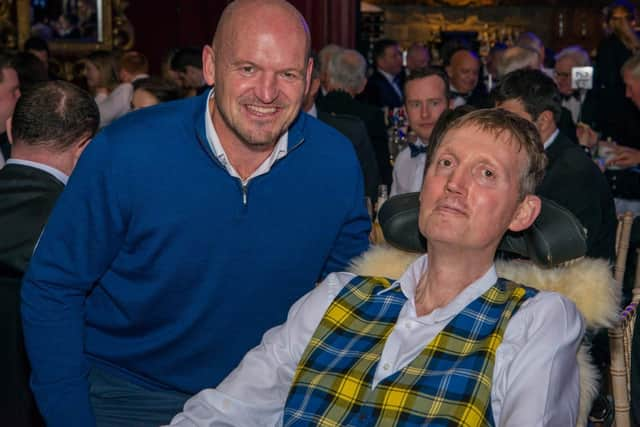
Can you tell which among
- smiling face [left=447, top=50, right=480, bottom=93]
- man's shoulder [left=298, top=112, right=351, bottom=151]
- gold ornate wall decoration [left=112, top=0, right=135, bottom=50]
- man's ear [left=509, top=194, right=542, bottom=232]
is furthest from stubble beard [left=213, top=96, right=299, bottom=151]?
gold ornate wall decoration [left=112, top=0, right=135, bottom=50]

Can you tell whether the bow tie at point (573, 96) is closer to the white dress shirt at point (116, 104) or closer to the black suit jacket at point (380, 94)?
the black suit jacket at point (380, 94)

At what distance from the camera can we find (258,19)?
2010 mm

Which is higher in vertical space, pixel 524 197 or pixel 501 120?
pixel 501 120

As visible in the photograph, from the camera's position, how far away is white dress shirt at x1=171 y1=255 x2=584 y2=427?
5.63 feet

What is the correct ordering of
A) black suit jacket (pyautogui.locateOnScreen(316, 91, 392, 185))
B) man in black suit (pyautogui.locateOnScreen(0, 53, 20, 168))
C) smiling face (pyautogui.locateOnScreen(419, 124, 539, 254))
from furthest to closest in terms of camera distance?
black suit jacket (pyautogui.locateOnScreen(316, 91, 392, 185)) → man in black suit (pyautogui.locateOnScreen(0, 53, 20, 168)) → smiling face (pyautogui.locateOnScreen(419, 124, 539, 254))

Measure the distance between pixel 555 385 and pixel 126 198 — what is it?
3.14 feet

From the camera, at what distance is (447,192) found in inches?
75.6

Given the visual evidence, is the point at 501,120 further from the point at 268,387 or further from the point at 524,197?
the point at 268,387

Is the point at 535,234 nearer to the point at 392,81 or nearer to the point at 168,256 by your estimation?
the point at 168,256

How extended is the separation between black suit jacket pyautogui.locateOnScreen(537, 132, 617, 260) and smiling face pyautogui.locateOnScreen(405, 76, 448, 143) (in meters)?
1.00

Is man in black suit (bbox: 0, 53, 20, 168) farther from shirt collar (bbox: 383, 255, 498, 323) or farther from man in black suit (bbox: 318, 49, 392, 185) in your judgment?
shirt collar (bbox: 383, 255, 498, 323)

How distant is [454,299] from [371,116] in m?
3.63

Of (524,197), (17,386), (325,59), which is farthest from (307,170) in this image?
(325,59)

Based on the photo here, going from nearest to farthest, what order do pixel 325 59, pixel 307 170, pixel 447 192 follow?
pixel 447 192, pixel 307 170, pixel 325 59
